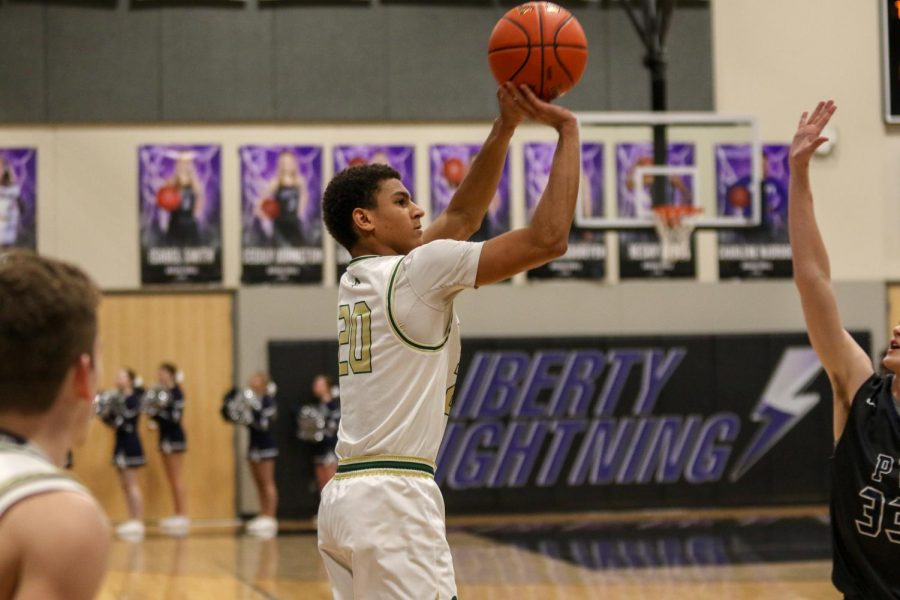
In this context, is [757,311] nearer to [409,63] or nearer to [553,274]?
[553,274]

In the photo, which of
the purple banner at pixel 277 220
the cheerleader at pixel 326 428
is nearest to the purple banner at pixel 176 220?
the purple banner at pixel 277 220

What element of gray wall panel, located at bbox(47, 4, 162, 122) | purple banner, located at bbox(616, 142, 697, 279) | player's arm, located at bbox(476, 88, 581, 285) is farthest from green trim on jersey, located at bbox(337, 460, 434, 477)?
gray wall panel, located at bbox(47, 4, 162, 122)

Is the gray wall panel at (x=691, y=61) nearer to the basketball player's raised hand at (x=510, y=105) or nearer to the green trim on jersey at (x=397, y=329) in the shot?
the basketball player's raised hand at (x=510, y=105)

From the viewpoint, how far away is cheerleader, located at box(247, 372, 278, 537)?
14.5m

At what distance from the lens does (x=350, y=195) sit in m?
4.02

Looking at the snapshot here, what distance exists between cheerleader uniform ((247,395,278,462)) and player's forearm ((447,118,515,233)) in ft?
34.2

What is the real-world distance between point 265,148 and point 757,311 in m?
6.79

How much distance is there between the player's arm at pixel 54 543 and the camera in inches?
69.6

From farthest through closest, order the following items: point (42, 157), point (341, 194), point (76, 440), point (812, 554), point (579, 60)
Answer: point (42, 157) → point (812, 554) → point (579, 60) → point (341, 194) → point (76, 440)

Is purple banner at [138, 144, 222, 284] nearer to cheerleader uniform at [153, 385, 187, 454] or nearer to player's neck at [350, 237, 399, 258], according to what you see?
cheerleader uniform at [153, 385, 187, 454]

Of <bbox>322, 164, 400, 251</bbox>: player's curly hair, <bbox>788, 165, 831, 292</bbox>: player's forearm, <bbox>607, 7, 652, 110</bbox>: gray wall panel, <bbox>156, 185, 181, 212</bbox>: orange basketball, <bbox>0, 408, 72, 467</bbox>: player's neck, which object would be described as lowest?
<bbox>0, 408, 72, 467</bbox>: player's neck

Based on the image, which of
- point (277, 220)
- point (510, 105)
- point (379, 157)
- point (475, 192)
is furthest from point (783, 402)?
point (510, 105)

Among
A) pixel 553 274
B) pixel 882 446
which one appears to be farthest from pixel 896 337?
pixel 553 274

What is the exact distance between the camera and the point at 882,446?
361 cm
